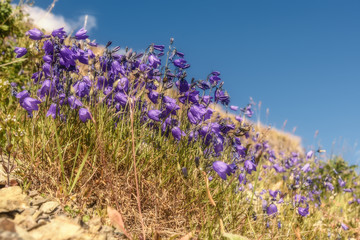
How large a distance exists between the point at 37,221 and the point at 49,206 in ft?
0.87

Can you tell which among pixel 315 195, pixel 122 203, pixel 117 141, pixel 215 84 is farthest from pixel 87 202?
pixel 315 195

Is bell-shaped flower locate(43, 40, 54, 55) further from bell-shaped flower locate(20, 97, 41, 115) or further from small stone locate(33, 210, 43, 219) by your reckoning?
small stone locate(33, 210, 43, 219)

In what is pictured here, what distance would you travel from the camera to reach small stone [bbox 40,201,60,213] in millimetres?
2295

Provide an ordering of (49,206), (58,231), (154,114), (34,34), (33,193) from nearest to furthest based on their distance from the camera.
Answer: (58,231), (49,206), (33,193), (34,34), (154,114)

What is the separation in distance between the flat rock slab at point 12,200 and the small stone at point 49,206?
111mm

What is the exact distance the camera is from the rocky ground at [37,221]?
178 cm

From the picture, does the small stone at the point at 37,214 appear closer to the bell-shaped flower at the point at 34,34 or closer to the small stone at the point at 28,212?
the small stone at the point at 28,212

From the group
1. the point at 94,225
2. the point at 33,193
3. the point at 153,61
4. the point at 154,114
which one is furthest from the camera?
the point at 153,61

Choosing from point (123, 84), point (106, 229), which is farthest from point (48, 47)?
point (106, 229)

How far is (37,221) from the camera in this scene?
2074mm

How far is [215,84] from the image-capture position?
10.6ft

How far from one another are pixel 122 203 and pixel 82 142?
26.3 inches

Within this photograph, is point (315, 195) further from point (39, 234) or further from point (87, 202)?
point (39, 234)

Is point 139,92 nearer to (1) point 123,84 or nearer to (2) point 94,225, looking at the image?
(1) point 123,84
